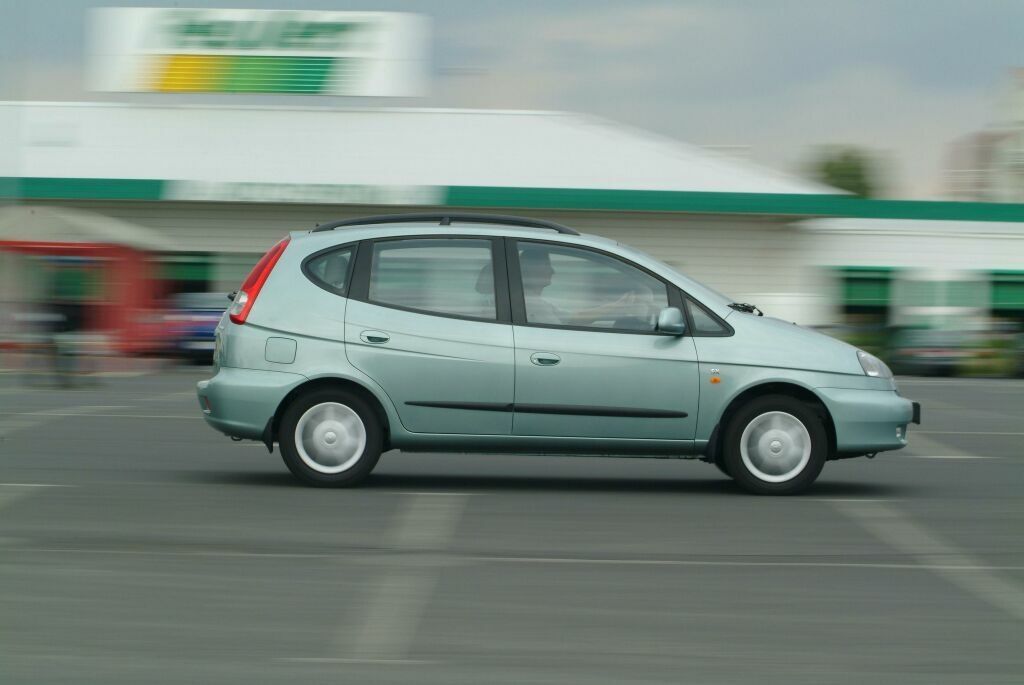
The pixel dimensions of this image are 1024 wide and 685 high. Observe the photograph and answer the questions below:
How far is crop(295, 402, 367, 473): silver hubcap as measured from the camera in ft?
29.1

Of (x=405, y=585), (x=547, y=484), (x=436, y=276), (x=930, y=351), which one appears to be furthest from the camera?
(x=930, y=351)

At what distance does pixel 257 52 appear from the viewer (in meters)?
33.7

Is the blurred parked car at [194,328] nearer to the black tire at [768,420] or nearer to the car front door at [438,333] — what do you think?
the car front door at [438,333]

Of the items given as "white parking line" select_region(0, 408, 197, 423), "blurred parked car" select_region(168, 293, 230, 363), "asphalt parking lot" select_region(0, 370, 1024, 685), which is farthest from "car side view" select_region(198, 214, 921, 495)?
"blurred parked car" select_region(168, 293, 230, 363)

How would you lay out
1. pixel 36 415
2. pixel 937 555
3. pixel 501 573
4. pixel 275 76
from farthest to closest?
1. pixel 275 76
2. pixel 36 415
3. pixel 937 555
4. pixel 501 573

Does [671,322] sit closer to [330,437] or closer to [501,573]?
[330,437]

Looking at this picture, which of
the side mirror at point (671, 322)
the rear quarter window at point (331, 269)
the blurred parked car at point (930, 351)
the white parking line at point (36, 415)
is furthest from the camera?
the blurred parked car at point (930, 351)

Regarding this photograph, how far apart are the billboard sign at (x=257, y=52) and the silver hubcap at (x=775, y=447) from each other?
84.1ft

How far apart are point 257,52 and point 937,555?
28.9 metres

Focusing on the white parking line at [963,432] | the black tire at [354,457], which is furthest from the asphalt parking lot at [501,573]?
the white parking line at [963,432]

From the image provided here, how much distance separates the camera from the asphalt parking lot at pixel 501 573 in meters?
4.98

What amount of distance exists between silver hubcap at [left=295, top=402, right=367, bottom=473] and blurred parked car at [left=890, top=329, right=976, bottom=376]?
20.9m

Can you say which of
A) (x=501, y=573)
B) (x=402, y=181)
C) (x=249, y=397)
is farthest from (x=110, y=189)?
(x=501, y=573)

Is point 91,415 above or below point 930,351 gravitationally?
below
